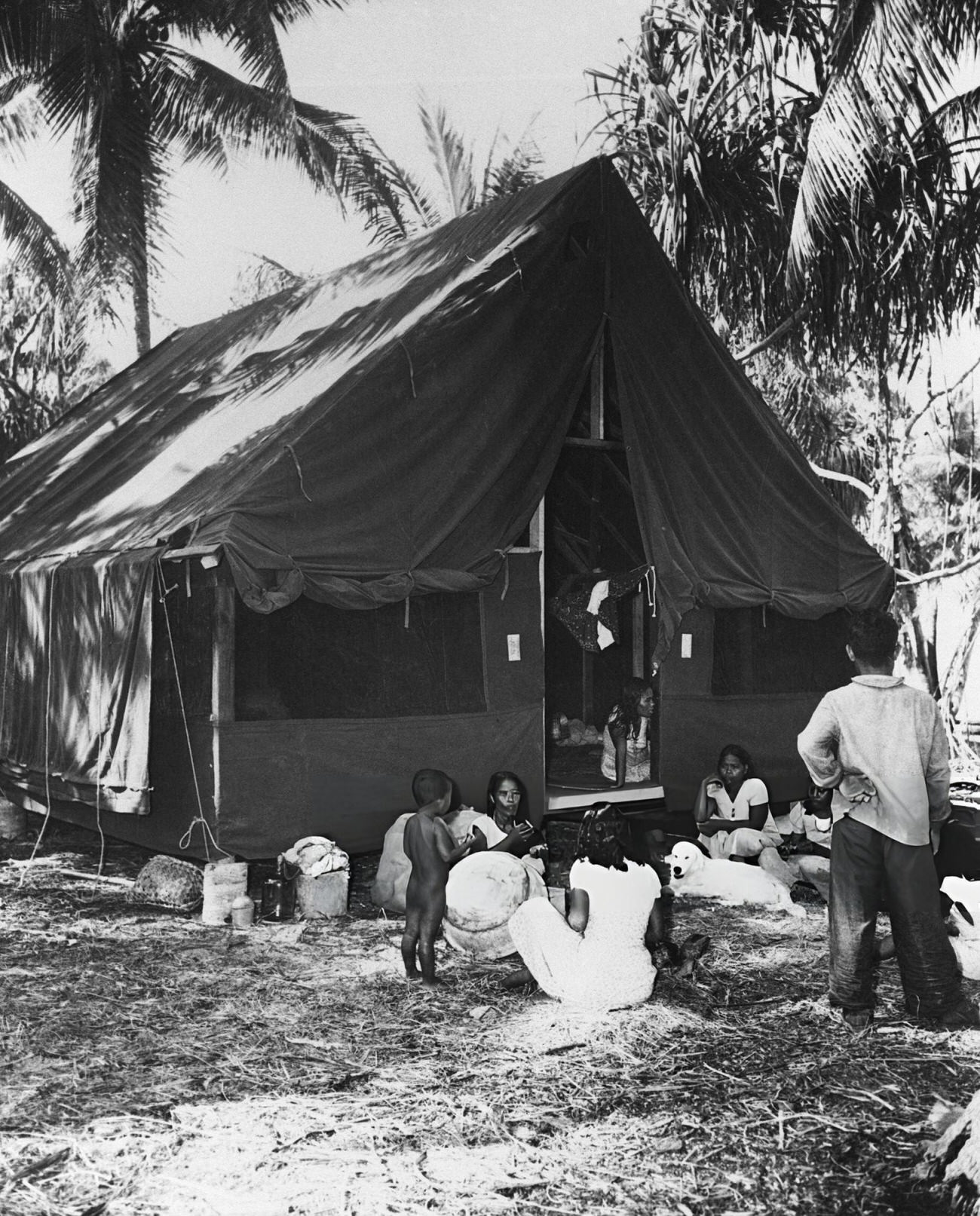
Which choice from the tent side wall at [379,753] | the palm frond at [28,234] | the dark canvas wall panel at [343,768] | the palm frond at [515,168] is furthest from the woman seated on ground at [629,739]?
the palm frond at [515,168]

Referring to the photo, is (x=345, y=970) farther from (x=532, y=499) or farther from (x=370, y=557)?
(x=532, y=499)

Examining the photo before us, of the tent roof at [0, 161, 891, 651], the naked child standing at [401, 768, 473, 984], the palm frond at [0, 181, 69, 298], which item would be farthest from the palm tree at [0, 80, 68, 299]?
the naked child standing at [401, 768, 473, 984]

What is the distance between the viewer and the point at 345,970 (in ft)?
18.2

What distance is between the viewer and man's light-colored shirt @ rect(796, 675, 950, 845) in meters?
4.61

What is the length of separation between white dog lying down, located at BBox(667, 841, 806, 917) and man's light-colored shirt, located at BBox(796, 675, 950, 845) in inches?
88.0

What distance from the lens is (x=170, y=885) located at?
22.9ft

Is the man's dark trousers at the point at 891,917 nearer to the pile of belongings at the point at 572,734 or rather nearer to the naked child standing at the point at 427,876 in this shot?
the naked child standing at the point at 427,876

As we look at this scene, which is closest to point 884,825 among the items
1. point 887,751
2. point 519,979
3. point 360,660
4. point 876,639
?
point 887,751

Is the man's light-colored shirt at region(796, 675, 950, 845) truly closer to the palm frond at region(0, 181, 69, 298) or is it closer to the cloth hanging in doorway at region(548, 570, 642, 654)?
the cloth hanging in doorway at region(548, 570, 642, 654)

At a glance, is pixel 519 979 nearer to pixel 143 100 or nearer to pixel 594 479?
pixel 594 479

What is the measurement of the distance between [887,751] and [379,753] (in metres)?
3.63

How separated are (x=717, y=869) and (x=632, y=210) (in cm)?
456

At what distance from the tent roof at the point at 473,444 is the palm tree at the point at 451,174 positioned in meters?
14.7

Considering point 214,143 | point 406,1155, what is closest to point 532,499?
point 406,1155
